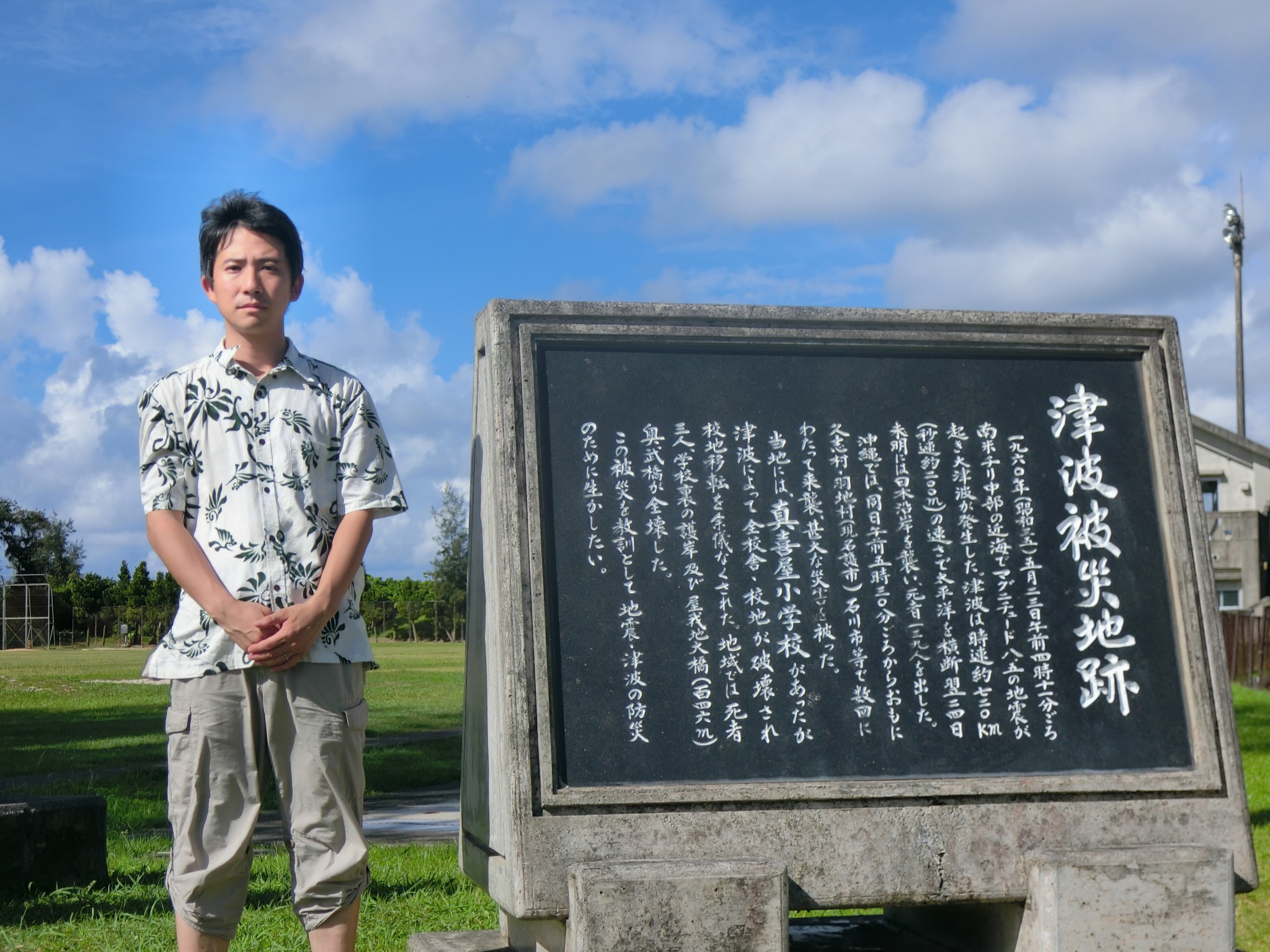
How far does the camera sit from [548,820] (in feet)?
9.59

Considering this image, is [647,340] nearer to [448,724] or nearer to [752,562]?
[752,562]

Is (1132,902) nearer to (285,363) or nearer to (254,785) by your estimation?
(254,785)

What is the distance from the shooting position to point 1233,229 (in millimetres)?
23781

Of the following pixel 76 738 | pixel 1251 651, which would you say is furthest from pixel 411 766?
pixel 1251 651

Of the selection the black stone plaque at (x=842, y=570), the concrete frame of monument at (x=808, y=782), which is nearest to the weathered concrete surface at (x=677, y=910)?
the concrete frame of monument at (x=808, y=782)

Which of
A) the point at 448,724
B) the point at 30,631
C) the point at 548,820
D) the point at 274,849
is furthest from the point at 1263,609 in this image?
the point at 30,631

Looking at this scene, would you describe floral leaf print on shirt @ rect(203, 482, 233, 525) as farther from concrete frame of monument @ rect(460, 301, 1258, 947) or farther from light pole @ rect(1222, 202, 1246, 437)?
light pole @ rect(1222, 202, 1246, 437)

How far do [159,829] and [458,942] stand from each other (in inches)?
140

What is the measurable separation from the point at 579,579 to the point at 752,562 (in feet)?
1.54

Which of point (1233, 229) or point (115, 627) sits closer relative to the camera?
point (1233, 229)

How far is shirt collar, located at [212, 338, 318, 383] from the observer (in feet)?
9.76

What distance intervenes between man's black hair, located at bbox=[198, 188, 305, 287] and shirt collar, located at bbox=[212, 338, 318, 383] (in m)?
0.20

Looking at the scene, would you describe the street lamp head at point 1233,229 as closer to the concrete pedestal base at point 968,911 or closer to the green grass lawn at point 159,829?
the green grass lawn at point 159,829

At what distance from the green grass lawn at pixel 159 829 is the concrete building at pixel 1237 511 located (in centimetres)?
966
